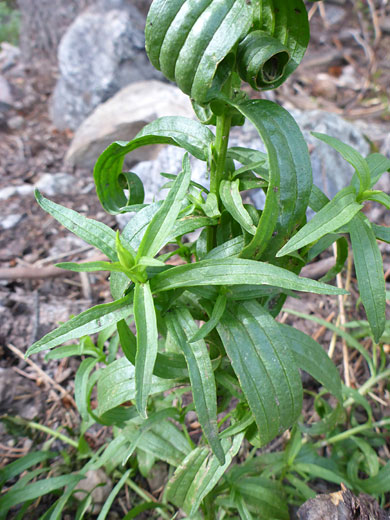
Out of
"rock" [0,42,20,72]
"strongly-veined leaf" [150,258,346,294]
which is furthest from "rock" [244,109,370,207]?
"rock" [0,42,20,72]

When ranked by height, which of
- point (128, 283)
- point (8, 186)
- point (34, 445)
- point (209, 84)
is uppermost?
point (209, 84)

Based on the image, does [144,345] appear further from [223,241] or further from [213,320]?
[223,241]

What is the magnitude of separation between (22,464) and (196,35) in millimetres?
1509

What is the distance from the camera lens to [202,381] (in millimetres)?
1029

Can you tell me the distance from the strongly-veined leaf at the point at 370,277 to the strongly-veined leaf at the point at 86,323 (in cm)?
55

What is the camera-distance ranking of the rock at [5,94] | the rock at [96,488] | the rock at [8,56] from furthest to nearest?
the rock at [8,56], the rock at [5,94], the rock at [96,488]

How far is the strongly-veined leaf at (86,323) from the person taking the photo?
0.94 metres

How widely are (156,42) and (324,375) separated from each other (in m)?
1.00

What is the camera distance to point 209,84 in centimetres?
93

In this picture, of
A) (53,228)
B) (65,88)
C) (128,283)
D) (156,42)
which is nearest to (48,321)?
(53,228)

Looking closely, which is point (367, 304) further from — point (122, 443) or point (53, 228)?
point (53, 228)

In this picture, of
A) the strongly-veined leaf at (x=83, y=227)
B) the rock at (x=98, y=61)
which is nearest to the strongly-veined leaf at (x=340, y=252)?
the strongly-veined leaf at (x=83, y=227)

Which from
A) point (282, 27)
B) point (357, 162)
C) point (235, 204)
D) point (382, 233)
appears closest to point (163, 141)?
point (235, 204)

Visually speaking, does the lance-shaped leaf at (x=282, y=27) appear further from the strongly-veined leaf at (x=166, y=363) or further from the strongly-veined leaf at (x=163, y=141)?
the strongly-veined leaf at (x=166, y=363)
